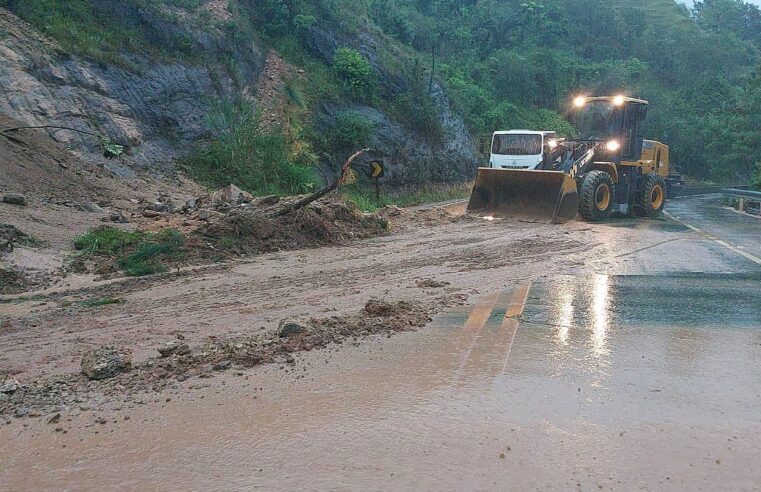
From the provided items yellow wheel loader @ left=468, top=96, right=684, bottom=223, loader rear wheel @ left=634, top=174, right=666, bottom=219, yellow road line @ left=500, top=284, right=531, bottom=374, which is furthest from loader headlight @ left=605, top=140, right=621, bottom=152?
yellow road line @ left=500, top=284, right=531, bottom=374

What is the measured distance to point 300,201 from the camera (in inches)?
541

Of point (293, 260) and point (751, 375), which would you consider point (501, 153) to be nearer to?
point (293, 260)

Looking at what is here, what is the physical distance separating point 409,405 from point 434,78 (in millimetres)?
34852

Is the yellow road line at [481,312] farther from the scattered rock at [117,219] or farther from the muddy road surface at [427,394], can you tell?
the scattered rock at [117,219]

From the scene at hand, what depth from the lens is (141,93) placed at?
70.7ft

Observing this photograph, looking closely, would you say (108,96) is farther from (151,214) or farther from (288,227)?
(288,227)

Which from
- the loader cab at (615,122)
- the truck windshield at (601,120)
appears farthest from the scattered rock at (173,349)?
the truck windshield at (601,120)

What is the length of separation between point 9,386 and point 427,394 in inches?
122

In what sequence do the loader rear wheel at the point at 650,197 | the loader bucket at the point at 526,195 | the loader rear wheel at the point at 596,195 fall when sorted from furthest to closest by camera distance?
1. the loader rear wheel at the point at 650,197
2. the loader rear wheel at the point at 596,195
3. the loader bucket at the point at 526,195

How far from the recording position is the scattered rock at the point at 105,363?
5.38 m

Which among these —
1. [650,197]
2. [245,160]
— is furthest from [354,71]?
[650,197]

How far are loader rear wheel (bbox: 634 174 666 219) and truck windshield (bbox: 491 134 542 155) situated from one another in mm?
3421

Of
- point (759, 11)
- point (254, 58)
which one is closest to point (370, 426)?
point (254, 58)

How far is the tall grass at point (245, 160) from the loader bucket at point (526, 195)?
629 centimetres
